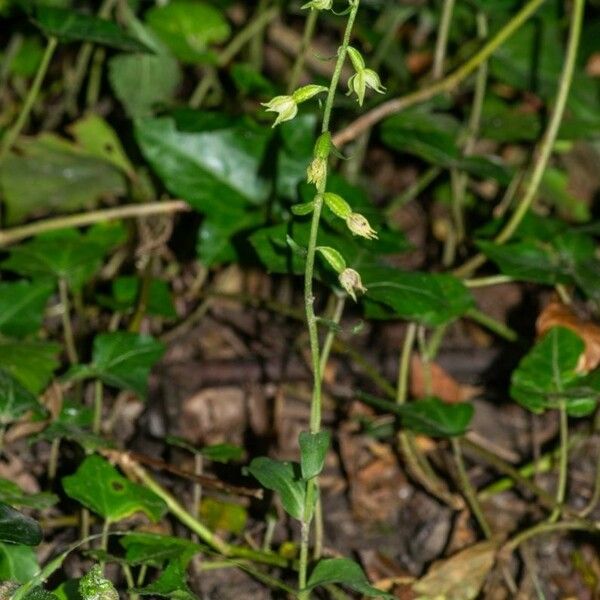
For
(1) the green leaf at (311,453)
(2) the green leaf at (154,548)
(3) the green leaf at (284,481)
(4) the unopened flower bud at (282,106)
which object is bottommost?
(2) the green leaf at (154,548)

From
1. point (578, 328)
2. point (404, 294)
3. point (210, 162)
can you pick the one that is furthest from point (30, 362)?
point (578, 328)

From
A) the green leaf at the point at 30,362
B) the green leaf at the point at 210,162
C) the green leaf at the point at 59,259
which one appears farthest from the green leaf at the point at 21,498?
the green leaf at the point at 210,162

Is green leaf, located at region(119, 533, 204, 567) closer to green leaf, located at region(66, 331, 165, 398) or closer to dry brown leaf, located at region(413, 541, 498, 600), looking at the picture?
green leaf, located at region(66, 331, 165, 398)

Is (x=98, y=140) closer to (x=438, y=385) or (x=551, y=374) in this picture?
(x=438, y=385)

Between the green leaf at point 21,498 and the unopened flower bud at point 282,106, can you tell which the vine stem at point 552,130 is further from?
the green leaf at point 21,498

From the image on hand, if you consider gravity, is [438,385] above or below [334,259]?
below

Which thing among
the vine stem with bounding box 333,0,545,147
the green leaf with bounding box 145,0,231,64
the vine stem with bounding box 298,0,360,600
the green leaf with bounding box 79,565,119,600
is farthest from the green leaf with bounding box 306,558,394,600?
the green leaf with bounding box 145,0,231,64

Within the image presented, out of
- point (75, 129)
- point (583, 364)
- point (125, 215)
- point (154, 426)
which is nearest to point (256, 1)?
point (75, 129)
